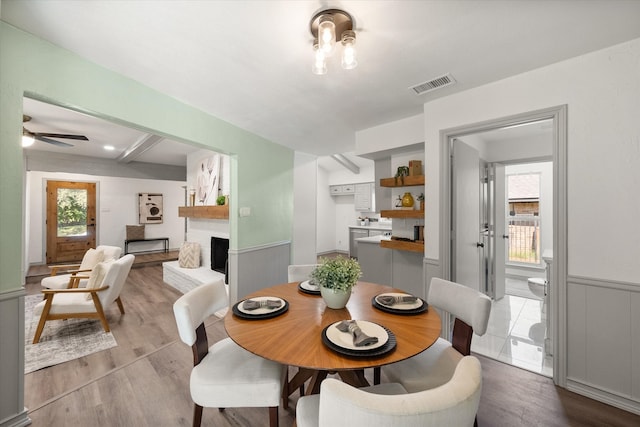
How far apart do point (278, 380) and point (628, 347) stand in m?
2.28

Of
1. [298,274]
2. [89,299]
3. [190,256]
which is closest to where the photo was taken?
[298,274]

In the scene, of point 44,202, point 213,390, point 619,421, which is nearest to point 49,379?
point 213,390

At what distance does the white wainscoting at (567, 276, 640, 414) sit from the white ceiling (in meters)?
1.67

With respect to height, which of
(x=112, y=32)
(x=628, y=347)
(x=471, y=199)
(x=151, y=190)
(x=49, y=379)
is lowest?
(x=49, y=379)

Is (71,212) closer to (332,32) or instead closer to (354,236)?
(354,236)

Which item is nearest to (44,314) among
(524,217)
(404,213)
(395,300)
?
(395,300)

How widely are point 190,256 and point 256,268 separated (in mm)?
1813

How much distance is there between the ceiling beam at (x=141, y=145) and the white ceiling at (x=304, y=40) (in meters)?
2.06

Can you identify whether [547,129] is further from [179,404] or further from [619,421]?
[179,404]

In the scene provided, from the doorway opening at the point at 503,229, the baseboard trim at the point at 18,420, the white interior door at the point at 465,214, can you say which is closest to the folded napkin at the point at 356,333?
the doorway opening at the point at 503,229

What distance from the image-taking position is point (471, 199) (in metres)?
2.93

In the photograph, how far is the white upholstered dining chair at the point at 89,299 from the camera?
8.93 ft

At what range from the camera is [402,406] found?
695mm

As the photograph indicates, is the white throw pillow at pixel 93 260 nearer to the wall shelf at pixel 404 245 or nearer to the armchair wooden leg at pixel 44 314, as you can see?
the armchair wooden leg at pixel 44 314
